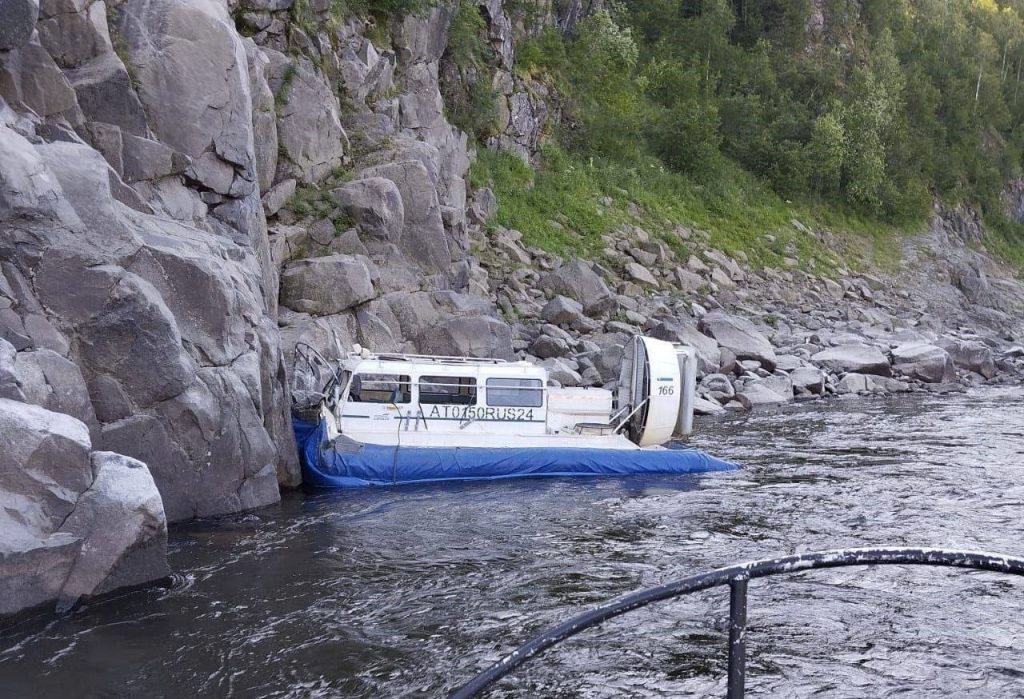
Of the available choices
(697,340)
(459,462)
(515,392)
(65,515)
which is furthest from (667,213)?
(65,515)

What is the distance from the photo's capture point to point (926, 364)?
31.7 meters

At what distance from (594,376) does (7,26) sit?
613 inches

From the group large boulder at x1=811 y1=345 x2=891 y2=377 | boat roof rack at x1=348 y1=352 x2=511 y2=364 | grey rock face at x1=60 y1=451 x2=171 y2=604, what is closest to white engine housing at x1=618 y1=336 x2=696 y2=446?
boat roof rack at x1=348 y1=352 x2=511 y2=364

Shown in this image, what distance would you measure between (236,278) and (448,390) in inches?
185

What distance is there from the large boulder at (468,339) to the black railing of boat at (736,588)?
19241 mm

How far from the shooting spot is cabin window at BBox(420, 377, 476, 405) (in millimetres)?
18641

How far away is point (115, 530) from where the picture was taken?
10727 millimetres

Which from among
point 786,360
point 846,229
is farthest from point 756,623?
point 846,229

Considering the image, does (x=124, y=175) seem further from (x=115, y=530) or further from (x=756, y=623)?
(x=756, y=623)

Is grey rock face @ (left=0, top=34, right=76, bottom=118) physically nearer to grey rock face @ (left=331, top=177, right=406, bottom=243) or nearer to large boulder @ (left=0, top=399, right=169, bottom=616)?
large boulder @ (left=0, top=399, right=169, bottom=616)

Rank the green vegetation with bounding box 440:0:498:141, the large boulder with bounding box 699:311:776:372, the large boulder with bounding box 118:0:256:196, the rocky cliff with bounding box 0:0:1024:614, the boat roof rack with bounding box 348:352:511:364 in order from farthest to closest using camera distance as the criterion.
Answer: the green vegetation with bounding box 440:0:498:141 → the large boulder with bounding box 699:311:776:372 → the boat roof rack with bounding box 348:352:511:364 → the large boulder with bounding box 118:0:256:196 → the rocky cliff with bounding box 0:0:1024:614

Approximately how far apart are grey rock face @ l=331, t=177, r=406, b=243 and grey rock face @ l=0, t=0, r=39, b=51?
10.7 meters

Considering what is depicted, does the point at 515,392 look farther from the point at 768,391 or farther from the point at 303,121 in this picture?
the point at 768,391

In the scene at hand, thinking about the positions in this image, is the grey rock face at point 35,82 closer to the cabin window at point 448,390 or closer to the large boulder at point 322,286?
the large boulder at point 322,286
